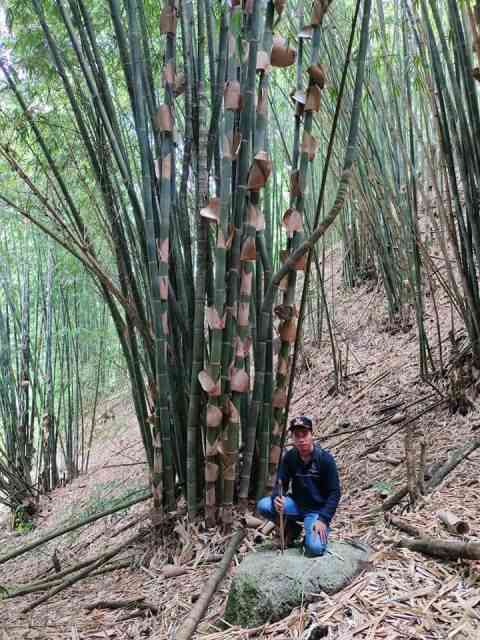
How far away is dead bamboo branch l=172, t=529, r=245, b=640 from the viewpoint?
1360mm

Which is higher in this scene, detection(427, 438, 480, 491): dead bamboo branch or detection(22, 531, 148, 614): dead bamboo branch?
detection(427, 438, 480, 491): dead bamboo branch

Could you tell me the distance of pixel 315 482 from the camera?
166 centimetres

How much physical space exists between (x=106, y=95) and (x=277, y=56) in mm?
586

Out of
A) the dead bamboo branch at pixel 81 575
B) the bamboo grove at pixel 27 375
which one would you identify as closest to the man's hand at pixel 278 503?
the dead bamboo branch at pixel 81 575

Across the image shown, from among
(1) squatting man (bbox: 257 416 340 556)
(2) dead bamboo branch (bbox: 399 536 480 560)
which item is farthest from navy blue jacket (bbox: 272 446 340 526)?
(2) dead bamboo branch (bbox: 399 536 480 560)

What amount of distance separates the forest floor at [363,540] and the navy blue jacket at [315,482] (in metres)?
0.14

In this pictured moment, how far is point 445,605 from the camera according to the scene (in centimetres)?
119

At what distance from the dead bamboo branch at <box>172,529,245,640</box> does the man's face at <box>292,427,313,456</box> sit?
14.2 inches

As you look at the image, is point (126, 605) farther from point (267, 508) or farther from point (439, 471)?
point (439, 471)

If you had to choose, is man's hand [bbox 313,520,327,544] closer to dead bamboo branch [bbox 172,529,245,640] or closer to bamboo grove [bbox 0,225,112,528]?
dead bamboo branch [bbox 172,529,245,640]

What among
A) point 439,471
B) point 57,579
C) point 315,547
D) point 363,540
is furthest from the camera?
point 57,579

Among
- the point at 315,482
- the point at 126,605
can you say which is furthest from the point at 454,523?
the point at 126,605

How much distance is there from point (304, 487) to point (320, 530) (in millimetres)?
171

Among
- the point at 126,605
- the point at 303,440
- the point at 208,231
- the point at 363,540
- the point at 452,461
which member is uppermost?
the point at 208,231
